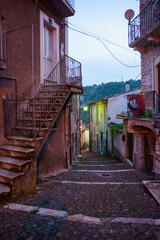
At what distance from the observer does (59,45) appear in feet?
30.9

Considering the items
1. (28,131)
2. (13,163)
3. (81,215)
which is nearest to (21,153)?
(13,163)

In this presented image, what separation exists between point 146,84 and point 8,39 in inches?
265

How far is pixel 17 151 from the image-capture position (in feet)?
15.4

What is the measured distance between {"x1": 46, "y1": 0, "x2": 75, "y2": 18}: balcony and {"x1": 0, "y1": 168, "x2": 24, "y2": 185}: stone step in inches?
296

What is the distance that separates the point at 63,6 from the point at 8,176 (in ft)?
26.6

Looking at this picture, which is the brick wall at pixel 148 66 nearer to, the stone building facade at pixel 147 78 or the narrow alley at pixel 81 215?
the stone building facade at pixel 147 78

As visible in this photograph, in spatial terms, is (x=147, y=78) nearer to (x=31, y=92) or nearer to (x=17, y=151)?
(x=31, y=92)

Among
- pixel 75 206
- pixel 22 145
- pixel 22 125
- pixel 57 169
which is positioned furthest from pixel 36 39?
pixel 75 206

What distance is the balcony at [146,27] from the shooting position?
7.85 metres

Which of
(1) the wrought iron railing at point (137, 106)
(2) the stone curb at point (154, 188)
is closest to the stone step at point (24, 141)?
(2) the stone curb at point (154, 188)

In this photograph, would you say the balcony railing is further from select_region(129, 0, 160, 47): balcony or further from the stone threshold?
the stone threshold

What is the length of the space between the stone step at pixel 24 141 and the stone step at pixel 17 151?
13 centimetres

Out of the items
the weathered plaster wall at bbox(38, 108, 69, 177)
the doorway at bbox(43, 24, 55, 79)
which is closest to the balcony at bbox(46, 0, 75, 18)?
the doorway at bbox(43, 24, 55, 79)

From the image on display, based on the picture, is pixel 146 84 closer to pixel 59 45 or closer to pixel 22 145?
pixel 59 45
